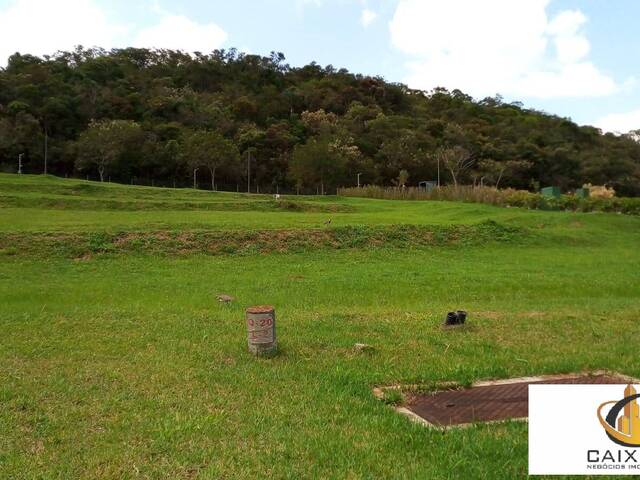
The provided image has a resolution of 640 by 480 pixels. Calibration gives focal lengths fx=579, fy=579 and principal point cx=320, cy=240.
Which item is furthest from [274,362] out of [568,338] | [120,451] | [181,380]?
[568,338]

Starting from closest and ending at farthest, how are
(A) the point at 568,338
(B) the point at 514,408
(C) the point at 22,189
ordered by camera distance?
(B) the point at 514,408 → (A) the point at 568,338 → (C) the point at 22,189

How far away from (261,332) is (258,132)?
60.6 metres

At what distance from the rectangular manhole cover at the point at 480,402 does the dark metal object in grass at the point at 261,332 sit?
1.91m

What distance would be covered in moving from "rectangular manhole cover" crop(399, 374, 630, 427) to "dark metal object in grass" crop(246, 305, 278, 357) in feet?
6.26

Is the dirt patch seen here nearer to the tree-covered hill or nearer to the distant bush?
the distant bush

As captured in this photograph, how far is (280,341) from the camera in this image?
22.8 feet

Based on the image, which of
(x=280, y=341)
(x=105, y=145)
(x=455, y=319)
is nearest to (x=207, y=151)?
(x=105, y=145)

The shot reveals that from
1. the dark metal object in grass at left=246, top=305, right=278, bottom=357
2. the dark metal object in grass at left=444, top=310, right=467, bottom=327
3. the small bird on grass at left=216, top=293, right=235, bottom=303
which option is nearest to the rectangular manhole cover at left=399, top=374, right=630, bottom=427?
the dark metal object in grass at left=246, top=305, right=278, bottom=357

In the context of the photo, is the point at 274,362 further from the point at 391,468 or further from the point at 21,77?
the point at 21,77

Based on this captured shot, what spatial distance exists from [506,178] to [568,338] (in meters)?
62.0

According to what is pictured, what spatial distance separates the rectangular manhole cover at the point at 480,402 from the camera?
4.52m

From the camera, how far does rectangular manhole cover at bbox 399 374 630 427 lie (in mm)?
4516

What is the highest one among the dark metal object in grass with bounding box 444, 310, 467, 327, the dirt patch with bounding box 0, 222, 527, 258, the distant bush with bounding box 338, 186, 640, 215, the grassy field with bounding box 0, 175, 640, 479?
the distant bush with bounding box 338, 186, 640, 215

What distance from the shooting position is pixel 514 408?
15.4ft
